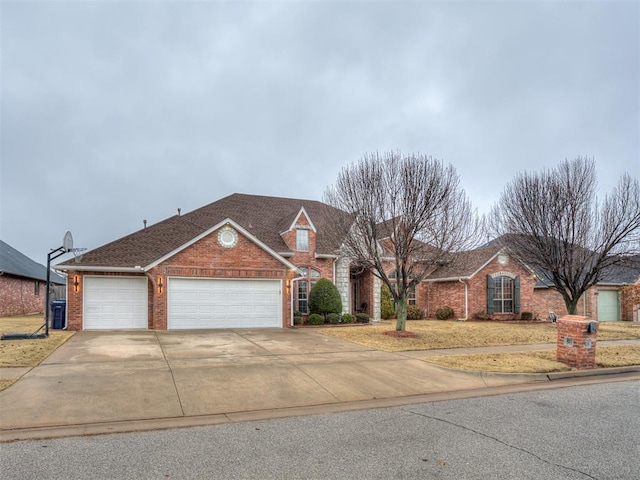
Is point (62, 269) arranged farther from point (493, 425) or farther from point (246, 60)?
point (493, 425)

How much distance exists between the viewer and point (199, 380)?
28.6ft

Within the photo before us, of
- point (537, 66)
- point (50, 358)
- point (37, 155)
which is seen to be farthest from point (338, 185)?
point (37, 155)

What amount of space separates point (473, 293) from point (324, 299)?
1047 cm

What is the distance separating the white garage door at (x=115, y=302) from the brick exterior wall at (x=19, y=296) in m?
10.0

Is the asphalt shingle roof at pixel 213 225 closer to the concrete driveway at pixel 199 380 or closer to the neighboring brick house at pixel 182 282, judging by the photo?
the neighboring brick house at pixel 182 282

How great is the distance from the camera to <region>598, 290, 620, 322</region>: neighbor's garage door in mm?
31891

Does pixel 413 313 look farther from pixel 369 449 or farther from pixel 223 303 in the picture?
pixel 369 449

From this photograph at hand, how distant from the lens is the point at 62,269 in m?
17.3

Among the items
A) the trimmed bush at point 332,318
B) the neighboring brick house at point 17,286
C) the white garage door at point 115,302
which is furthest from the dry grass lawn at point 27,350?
the neighboring brick house at point 17,286

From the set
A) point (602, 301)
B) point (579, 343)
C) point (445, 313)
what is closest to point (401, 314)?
point (579, 343)

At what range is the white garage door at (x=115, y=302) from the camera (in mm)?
17859

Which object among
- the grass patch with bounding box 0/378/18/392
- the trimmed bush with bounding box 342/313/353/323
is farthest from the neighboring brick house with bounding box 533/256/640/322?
the grass patch with bounding box 0/378/18/392

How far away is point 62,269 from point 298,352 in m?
11.0

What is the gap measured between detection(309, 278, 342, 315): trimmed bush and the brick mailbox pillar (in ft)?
38.7
